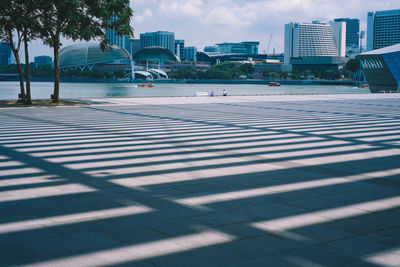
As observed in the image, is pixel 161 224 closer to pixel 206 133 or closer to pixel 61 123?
pixel 206 133

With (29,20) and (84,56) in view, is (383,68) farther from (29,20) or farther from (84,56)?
(84,56)

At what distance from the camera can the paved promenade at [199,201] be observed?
4.37 metres

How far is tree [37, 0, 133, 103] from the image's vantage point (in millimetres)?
26031

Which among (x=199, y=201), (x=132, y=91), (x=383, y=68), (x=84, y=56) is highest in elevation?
(x=84, y=56)

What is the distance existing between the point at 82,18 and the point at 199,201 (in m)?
22.8

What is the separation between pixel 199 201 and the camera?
20.5 ft

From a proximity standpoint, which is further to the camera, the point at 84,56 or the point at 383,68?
the point at 84,56

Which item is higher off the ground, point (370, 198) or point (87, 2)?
point (87, 2)

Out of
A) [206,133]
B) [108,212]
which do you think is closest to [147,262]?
[108,212]

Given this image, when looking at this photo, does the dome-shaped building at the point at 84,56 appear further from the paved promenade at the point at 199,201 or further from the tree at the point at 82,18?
the paved promenade at the point at 199,201

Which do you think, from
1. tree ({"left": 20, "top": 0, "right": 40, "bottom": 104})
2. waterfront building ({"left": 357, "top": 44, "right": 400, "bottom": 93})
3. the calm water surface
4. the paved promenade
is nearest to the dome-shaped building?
the calm water surface

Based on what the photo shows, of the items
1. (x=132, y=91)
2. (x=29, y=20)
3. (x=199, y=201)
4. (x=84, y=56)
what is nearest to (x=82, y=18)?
(x=29, y=20)

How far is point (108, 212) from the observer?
18.8ft

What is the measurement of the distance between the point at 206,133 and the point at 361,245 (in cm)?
941
